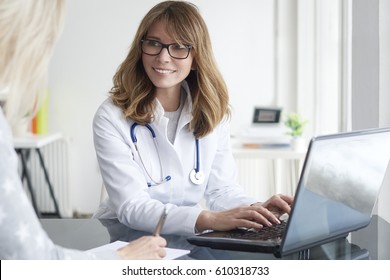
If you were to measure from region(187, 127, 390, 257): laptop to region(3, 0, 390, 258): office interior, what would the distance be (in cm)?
217

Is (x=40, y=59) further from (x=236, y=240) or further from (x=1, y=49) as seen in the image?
(x=236, y=240)

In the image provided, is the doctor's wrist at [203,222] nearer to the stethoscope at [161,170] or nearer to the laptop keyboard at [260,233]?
the laptop keyboard at [260,233]

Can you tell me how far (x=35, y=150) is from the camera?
4.34 metres

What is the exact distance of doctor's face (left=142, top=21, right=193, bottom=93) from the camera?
166 centimetres

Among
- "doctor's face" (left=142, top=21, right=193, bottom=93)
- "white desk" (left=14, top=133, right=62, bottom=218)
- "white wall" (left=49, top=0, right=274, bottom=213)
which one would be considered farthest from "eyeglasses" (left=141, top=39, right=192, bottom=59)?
"white wall" (left=49, top=0, right=274, bottom=213)

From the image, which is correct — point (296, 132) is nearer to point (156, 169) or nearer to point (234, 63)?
point (234, 63)

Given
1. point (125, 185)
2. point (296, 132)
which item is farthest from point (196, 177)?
point (296, 132)

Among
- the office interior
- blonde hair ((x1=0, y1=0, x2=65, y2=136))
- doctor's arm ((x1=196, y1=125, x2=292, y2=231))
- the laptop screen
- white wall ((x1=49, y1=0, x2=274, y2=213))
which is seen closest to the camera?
blonde hair ((x1=0, y1=0, x2=65, y2=136))

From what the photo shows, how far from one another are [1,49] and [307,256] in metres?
0.61

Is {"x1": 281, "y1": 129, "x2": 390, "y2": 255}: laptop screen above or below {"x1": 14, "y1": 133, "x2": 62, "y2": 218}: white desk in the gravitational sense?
above

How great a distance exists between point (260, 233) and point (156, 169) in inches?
17.2

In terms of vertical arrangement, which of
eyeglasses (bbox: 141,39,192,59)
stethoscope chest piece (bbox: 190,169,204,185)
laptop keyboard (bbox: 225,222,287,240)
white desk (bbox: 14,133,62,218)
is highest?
eyeglasses (bbox: 141,39,192,59)

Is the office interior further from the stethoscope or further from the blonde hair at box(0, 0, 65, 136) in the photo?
the blonde hair at box(0, 0, 65, 136)
